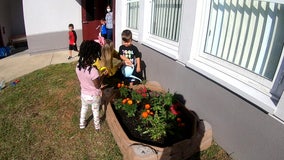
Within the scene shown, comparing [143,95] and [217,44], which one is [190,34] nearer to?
[217,44]

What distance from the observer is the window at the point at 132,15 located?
19.0 feet

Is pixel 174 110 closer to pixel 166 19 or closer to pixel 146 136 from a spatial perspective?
pixel 146 136

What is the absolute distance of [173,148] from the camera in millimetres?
2607

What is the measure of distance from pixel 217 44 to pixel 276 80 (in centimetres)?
110

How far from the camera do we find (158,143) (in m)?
2.81

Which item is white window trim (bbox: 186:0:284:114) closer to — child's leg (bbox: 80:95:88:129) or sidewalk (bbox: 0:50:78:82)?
child's leg (bbox: 80:95:88:129)

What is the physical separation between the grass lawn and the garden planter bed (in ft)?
0.56

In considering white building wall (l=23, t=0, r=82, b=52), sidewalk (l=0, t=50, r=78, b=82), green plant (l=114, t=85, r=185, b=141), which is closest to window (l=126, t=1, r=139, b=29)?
sidewalk (l=0, t=50, r=78, b=82)

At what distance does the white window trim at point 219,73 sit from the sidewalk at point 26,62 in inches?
193

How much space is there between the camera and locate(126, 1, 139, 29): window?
19.0 feet

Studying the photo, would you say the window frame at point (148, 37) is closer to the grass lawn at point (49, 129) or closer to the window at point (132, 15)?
the window at point (132, 15)

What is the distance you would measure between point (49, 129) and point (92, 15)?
605 centimetres

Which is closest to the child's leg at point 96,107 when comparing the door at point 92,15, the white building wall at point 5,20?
the door at point 92,15

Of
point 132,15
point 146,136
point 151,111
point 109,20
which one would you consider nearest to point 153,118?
point 151,111
